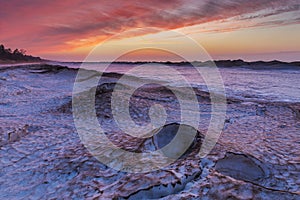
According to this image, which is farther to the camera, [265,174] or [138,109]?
[138,109]

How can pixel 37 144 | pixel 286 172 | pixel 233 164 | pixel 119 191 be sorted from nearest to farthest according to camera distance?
pixel 119 191 → pixel 286 172 → pixel 233 164 → pixel 37 144

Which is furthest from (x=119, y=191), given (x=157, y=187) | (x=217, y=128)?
(x=217, y=128)

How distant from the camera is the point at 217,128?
5363mm

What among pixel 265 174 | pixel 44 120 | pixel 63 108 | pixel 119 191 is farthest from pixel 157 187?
pixel 63 108

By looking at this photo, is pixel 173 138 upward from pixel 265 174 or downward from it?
upward

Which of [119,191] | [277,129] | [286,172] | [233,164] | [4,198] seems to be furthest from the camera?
[277,129]

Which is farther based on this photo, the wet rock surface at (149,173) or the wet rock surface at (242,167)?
the wet rock surface at (242,167)

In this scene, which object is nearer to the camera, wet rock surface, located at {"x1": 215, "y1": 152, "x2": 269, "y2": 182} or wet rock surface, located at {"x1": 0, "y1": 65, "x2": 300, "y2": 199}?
wet rock surface, located at {"x1": 0, "y1": 65, "x2": 300, "y2": 199}

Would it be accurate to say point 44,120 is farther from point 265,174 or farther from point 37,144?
point 265,174

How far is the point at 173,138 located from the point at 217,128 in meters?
1.86

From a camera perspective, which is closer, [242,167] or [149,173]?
[149,173]

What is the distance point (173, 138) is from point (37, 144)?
2.37 m

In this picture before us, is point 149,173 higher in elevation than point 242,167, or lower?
higher

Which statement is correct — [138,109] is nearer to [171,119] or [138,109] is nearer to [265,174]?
[171,119]
